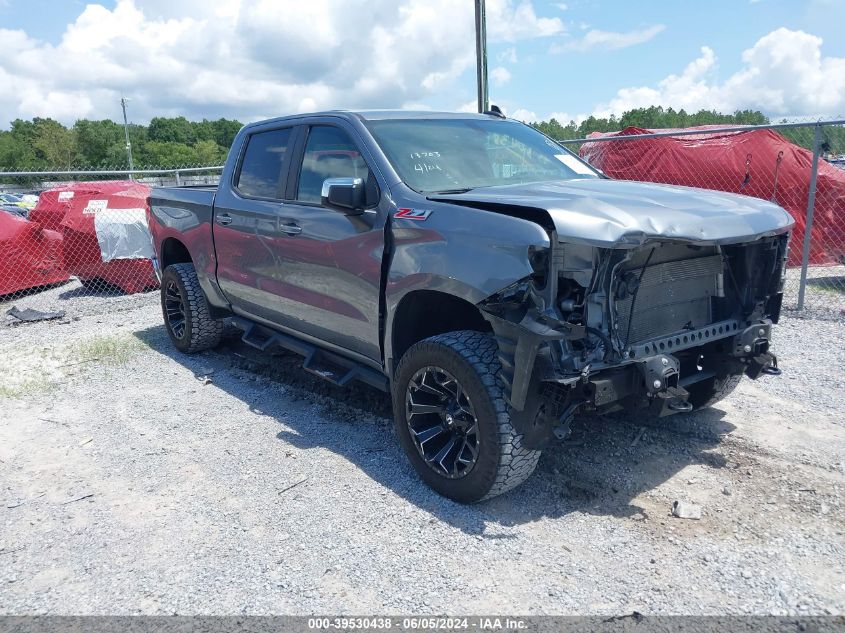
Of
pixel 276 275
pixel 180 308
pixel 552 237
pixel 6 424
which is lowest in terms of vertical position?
pixel 6 424

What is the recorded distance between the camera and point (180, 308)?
21.7 ft

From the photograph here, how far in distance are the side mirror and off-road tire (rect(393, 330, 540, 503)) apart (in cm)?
88

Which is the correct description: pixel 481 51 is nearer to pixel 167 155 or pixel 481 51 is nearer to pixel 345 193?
pixel 345 193

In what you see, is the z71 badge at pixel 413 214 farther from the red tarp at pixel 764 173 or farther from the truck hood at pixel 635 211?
the red tarp at pixel 764 173

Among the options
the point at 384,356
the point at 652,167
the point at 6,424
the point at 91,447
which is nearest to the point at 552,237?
the point at 384,356

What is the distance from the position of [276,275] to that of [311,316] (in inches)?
18.8

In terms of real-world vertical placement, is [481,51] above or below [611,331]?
above

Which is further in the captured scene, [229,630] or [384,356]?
[384,356]

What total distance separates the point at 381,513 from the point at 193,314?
3466 mm

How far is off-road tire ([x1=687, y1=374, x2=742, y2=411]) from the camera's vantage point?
4334 mm

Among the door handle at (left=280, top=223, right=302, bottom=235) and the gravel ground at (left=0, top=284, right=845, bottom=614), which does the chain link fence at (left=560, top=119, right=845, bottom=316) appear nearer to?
the gravel ground at (left=0, top=284, right=845, bottom=614)

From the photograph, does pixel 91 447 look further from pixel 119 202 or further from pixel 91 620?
pixel 119 202

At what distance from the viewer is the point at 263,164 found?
5105 mm

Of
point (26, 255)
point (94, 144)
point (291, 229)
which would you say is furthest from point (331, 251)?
point (94, 144)
